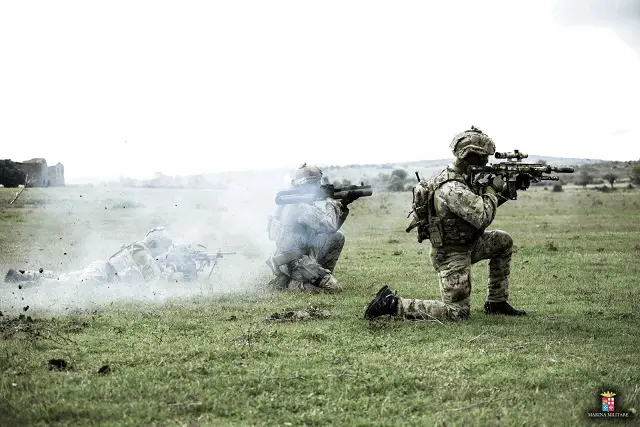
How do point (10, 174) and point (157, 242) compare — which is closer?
point (157, 242)

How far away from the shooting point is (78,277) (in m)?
11.5

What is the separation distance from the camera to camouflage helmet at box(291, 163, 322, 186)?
11.8 meters

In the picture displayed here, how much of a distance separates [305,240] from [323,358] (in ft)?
16.7

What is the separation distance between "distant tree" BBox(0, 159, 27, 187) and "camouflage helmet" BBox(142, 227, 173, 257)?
9.11m

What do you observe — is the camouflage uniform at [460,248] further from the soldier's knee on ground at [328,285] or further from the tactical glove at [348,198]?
the tactical glove at [348,198]

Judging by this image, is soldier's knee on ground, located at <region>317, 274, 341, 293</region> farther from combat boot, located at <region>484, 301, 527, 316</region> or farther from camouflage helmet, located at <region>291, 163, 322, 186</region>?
combat boot, located at <region>484, 301, 527, 316</region>

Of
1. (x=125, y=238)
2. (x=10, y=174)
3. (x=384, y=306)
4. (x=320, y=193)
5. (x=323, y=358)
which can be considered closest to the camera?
(x=323, y=358)

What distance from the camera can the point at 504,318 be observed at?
29.7 feet

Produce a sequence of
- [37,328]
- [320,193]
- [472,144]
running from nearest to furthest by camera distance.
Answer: [37,328], [472,144], [320,193]

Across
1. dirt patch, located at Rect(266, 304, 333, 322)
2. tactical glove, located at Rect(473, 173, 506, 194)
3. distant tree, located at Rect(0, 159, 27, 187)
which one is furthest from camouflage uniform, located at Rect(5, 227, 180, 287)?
distant tree, located at Rect(0, 159, 27, 187)

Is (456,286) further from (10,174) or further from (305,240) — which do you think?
(10,174)

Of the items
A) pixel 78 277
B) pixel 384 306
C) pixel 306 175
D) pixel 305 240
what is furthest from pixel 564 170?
pixel 78 277

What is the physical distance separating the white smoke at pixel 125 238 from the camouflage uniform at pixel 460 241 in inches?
156

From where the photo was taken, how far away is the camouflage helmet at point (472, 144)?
8.96 meters
